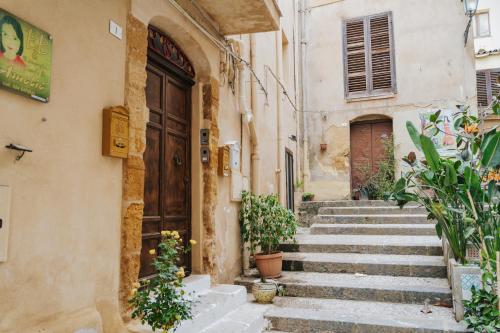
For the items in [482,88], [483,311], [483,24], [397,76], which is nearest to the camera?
[483,311]

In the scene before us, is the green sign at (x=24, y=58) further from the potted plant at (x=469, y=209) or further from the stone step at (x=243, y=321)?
the potted plant at (x=469, y=209)

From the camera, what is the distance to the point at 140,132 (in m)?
3.50

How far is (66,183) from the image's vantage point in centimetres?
272

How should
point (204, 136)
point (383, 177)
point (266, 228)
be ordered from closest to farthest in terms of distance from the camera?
1. point (204, 136)
2. point (266, 228)
3. point (383, 177)

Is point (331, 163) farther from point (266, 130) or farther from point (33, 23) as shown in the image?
point (33, 23)

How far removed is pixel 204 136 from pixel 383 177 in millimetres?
6467

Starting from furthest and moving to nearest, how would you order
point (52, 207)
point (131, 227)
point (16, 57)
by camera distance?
point (131, 227) → point (52, 207) → point (16, 57)

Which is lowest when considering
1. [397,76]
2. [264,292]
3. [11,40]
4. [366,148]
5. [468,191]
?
[264,292]

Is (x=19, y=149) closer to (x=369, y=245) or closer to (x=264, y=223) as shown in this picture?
(x=264, y=223)

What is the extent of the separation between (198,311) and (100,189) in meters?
1.50

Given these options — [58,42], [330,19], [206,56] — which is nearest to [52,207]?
[58,42]

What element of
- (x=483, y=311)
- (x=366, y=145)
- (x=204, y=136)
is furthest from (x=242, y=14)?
(x=366, y=145)

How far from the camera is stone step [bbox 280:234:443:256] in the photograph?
Answer: 5.67 metres

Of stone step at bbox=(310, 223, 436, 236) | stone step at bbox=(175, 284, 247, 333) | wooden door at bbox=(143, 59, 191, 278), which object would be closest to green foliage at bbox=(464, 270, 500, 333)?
stone step at bbox=(175, 284, 247, 333)
